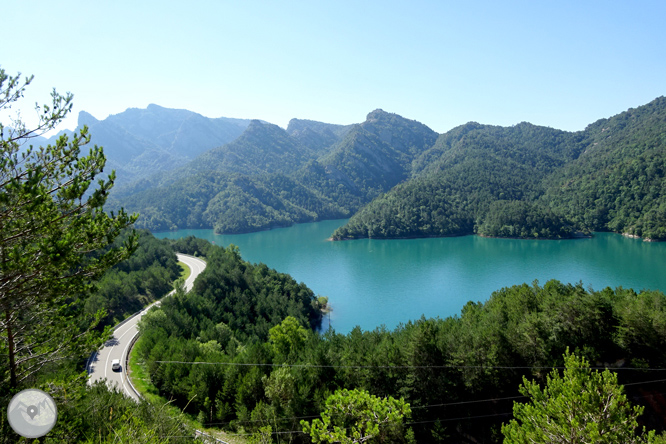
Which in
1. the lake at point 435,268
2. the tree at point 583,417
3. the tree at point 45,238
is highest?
the tree at point 45,238

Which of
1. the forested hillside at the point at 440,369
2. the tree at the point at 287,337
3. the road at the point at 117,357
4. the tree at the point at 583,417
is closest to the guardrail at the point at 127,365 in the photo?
the road at the point at 117,357

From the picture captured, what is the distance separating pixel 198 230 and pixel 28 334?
135m

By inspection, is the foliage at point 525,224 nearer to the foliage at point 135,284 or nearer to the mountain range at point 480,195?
the mountain range at point 480,195

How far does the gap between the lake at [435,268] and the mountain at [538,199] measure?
18.9 feet

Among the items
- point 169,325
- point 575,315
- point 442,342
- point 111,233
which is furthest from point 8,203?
point 169,325

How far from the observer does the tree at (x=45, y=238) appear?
5.74 m

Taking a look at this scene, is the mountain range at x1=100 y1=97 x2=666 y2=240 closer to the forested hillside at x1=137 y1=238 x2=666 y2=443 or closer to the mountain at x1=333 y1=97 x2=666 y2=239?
the mountain at x1=333 y1=97 x2=666 y2=239

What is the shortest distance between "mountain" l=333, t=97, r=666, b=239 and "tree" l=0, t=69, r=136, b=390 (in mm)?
94360

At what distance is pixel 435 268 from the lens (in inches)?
2463

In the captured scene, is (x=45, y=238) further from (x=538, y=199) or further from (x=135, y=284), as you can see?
(x=538, y=199)

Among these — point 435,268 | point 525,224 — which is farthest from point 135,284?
point 525,224

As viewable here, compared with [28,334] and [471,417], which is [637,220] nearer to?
[471,417]

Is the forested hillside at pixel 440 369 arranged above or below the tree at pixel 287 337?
above

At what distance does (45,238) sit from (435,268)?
61.0 meters
